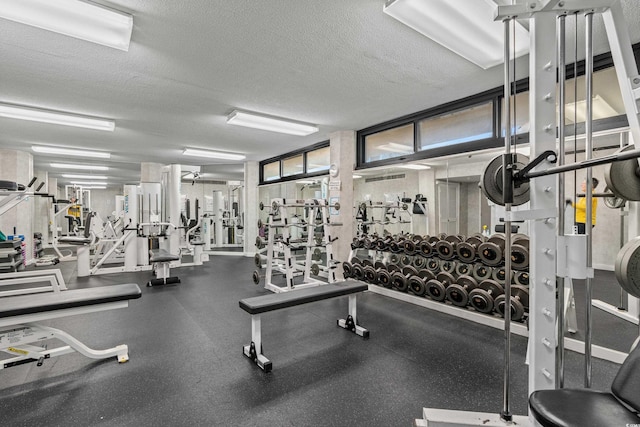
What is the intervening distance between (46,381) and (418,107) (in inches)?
173

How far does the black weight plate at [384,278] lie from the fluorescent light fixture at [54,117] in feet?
13.7

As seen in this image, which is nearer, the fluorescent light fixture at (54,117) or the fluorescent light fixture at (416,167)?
the fluorescent light fixture at (54,117)

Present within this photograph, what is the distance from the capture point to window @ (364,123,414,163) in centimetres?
438

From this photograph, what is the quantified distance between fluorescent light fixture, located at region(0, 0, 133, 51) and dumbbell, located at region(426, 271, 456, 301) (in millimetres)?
3457

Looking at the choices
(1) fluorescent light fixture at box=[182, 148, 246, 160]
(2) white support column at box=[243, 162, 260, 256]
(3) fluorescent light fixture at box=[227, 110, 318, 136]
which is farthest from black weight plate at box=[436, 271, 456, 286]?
(2) white support column at box=[243, 162, 260, 256]

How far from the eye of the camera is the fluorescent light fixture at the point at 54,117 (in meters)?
3.59

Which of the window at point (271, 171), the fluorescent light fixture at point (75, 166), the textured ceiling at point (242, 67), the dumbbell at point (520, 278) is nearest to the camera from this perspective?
the textured ceiling at point (242, 67)

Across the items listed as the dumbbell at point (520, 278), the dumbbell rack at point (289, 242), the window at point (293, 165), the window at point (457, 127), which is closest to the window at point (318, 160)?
the window at point (293, 165)

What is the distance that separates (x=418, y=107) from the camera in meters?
3.91

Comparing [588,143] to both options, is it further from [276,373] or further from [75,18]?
[75,18]

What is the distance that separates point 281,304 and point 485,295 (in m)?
1.93

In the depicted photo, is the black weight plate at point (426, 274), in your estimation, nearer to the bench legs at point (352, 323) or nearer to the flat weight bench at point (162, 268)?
the bench legs at point (352, 323)

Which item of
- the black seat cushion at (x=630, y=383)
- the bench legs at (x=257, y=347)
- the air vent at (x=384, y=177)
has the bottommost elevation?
the bench legs at (x=257, y=347)

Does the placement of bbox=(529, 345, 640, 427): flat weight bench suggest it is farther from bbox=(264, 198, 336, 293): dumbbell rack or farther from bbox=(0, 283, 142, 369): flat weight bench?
bbox=(264, 198, 336, 293): dumbbell rack
